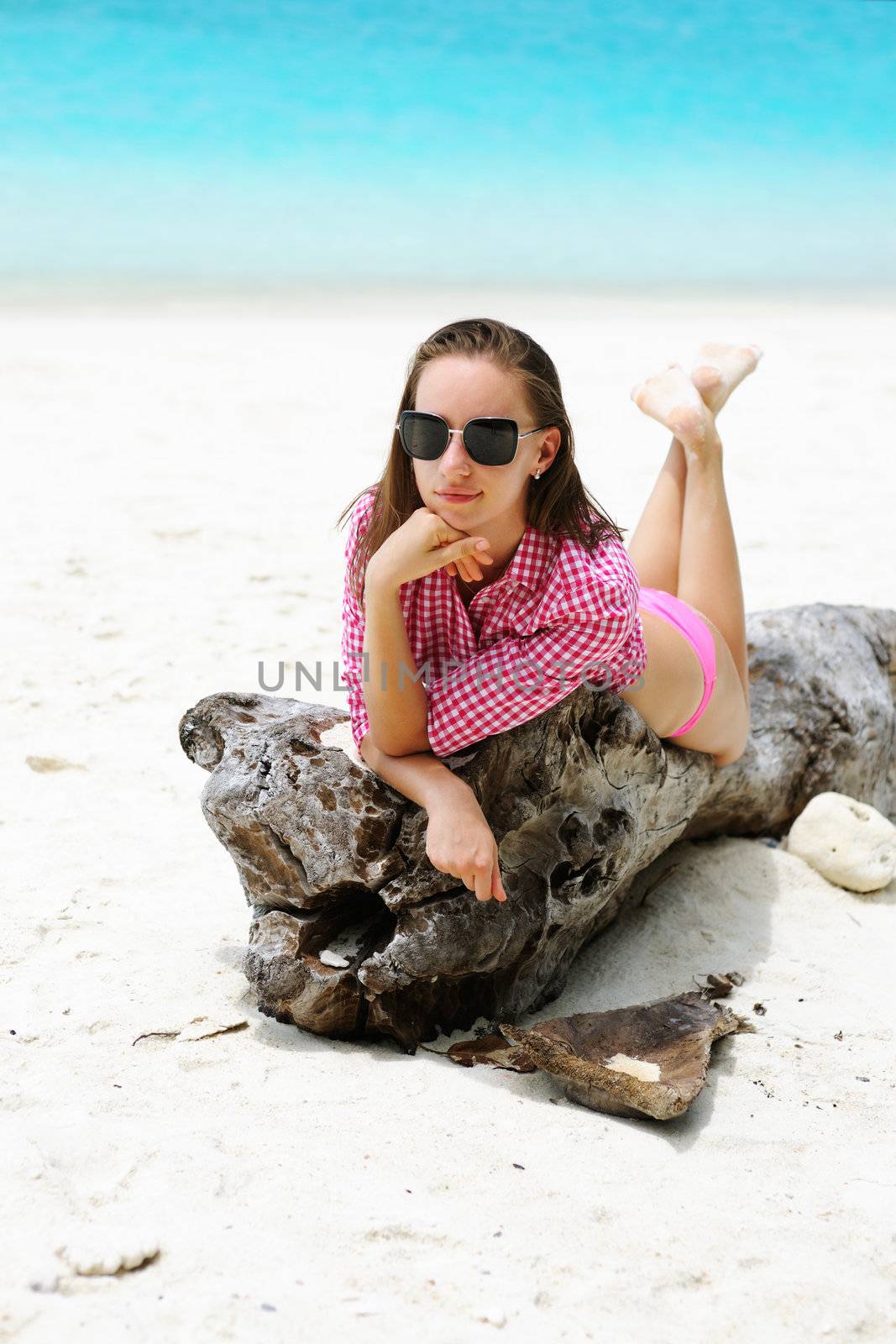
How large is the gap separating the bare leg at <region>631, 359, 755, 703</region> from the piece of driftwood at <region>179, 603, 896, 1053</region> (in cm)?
55

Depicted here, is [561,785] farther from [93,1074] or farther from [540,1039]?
[93,1074]

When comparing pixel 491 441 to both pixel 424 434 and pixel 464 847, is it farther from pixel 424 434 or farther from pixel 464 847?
pixel 464 847

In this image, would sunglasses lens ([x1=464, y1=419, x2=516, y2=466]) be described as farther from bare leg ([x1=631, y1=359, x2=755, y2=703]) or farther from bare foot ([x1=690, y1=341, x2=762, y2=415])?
bare foot ([x1=690, y1=341, x2=762, y2=415])

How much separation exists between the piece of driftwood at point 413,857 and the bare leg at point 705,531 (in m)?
0.55

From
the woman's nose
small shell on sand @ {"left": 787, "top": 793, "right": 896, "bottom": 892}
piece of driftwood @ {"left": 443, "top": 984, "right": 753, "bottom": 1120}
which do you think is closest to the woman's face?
the woman's nose

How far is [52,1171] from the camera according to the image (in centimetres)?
211

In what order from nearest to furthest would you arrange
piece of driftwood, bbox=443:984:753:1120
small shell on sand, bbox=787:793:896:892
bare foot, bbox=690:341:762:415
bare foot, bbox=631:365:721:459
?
1. piece of driftwood, bbox=443:984:753:1120
2. small shell on sand, bbox=787:793:896:892
3. bare foot, bbox=631:365:721:459
4. bare foot, bbox=690:341:762:415

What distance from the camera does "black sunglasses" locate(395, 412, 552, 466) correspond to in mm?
2594

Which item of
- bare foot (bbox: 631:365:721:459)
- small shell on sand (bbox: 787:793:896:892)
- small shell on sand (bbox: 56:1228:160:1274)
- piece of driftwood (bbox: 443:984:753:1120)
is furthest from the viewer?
bare foot (bbox: 631:365:721:459)

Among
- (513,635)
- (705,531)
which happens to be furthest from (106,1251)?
(705,531)

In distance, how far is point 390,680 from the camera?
2.74 m

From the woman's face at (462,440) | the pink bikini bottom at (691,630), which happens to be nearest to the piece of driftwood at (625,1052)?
the pink bikini bottom at (691,630)

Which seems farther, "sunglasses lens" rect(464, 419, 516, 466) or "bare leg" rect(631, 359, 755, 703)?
"bare leg" rect(631, 359, 755, 703)

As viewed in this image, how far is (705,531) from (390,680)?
147 cm
